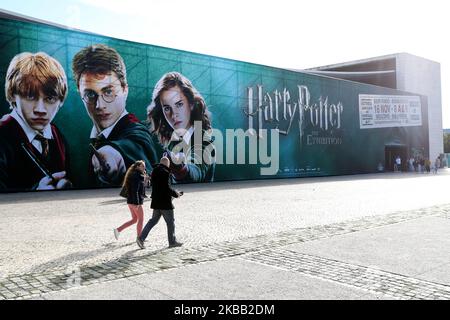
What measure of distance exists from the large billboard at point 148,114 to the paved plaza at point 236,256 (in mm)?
9351

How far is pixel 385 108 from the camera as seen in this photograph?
42750 millimetres

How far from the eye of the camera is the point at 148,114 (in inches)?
963

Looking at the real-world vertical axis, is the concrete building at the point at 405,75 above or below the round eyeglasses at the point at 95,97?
above

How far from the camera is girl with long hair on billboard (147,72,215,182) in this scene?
25000 mm

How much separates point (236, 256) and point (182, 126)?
19646 millimetres

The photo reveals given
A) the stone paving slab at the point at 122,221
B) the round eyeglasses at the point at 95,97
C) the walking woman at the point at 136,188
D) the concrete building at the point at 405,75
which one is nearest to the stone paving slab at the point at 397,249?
the stone paving slab at the point at 122,221

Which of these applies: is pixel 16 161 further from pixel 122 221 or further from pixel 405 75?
pixel 405 75

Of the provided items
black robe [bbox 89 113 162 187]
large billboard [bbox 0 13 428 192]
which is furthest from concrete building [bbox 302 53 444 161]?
black robe [bbox 89 113 162 187]

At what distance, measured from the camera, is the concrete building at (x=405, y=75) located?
51.2 m

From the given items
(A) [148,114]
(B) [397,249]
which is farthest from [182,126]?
(B) [397,249]

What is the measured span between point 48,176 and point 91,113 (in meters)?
3.82

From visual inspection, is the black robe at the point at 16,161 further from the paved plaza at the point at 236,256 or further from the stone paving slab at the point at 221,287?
the stone paving slab at the point at 221,287
